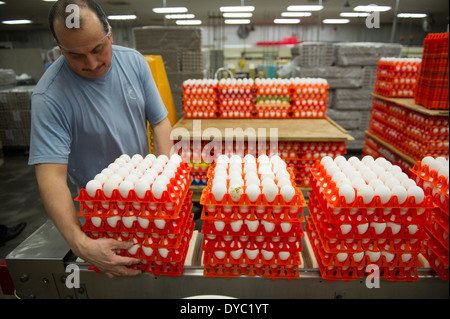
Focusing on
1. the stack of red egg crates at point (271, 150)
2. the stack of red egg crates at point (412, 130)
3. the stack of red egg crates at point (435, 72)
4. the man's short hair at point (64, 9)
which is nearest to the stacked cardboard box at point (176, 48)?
the stack of red egg crates at point (271, 150)

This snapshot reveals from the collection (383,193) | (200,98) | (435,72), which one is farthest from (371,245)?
(200,98)

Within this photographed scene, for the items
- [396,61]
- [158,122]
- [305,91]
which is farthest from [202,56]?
[158,122]

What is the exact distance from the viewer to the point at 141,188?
4.12 feet

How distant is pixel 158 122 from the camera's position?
7.55 feet

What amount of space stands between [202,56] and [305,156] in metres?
2.80

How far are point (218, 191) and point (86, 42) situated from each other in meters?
0.98

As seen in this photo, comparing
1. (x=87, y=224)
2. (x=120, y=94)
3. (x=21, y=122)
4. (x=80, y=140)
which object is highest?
(x=120, y=94)

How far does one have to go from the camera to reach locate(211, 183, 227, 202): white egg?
1277 millimetres

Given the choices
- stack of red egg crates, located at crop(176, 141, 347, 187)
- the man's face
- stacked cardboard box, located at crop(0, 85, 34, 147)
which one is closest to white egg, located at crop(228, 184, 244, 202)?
the man's face

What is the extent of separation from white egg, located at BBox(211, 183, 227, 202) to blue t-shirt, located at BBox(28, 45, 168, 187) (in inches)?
34.7

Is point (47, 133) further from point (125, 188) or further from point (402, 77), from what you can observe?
point (402, 77)

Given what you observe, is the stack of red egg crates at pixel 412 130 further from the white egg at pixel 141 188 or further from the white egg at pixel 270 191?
the white egg at pixel 141 188

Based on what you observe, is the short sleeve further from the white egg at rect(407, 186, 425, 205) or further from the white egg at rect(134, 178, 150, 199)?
the white egg at rect(407, 186, 425, 205)
